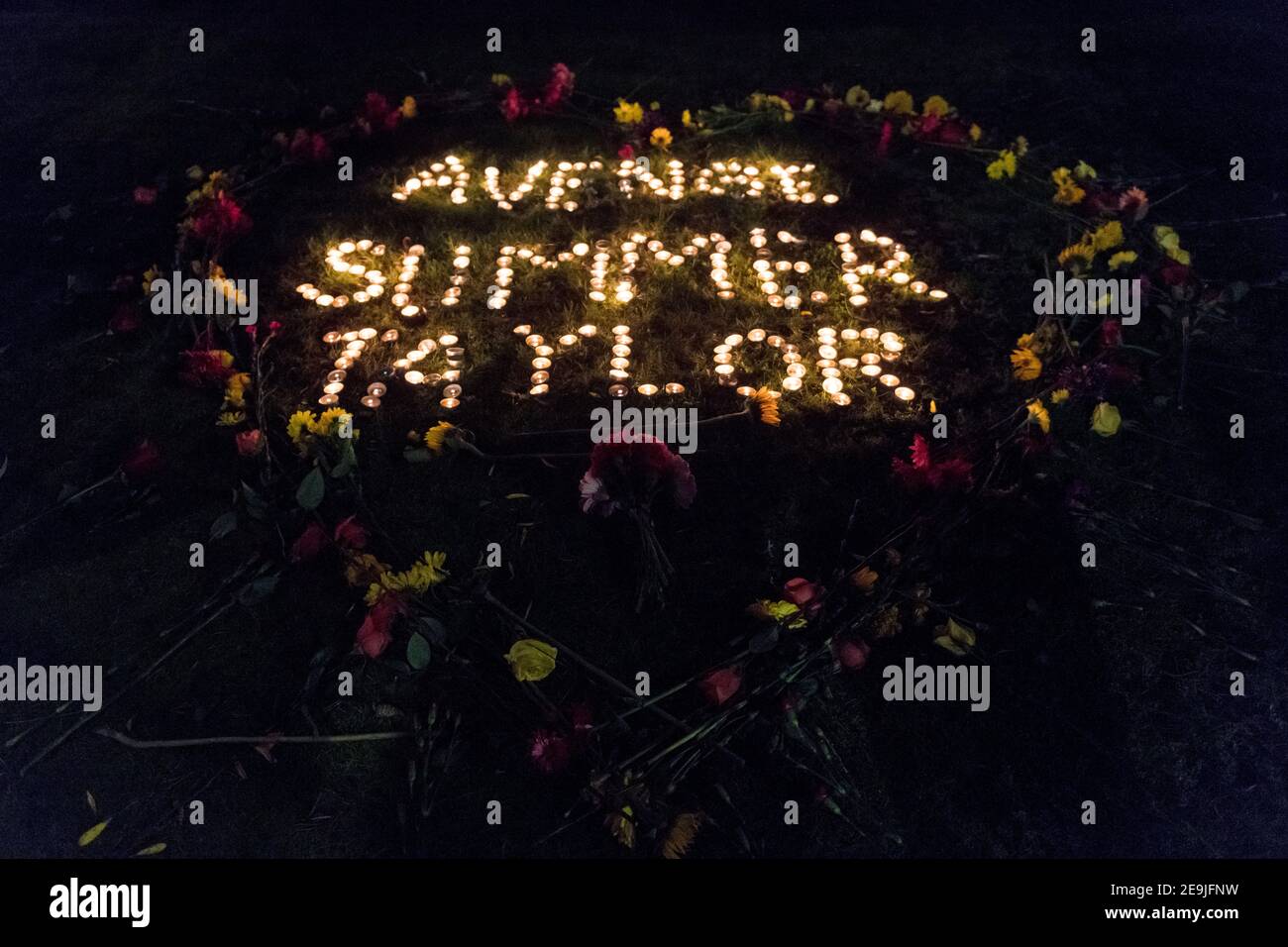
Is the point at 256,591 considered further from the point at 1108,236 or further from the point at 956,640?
the point at 1108,236

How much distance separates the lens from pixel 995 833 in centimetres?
293

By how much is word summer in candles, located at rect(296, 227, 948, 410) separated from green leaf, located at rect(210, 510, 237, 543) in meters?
0.85

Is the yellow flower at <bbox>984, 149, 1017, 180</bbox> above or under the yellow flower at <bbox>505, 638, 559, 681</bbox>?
above

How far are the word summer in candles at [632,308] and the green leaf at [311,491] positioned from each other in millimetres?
718

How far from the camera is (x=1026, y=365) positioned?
4320mm

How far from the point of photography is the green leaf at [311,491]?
12.3 ft

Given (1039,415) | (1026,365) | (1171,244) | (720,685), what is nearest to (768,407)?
(1039,415)

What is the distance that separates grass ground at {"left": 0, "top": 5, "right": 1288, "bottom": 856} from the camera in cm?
302

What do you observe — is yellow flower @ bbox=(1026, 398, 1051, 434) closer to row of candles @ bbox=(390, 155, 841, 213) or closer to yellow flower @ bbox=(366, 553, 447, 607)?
row of candles @ bbox=(390, 155, 841, 213)

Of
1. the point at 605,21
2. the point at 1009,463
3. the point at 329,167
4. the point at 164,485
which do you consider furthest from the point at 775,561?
the point at 605,21

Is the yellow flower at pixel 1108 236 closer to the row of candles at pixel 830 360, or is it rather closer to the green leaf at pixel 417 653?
the row of candles at pixel 830 360

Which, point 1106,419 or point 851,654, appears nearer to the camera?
point 851,654

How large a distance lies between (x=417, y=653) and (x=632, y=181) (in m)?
3.92

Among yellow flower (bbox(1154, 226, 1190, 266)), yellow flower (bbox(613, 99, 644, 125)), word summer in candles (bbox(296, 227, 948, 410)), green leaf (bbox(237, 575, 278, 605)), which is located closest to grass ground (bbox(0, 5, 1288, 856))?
green leaf (bbox(237, 575, 278, 605))
